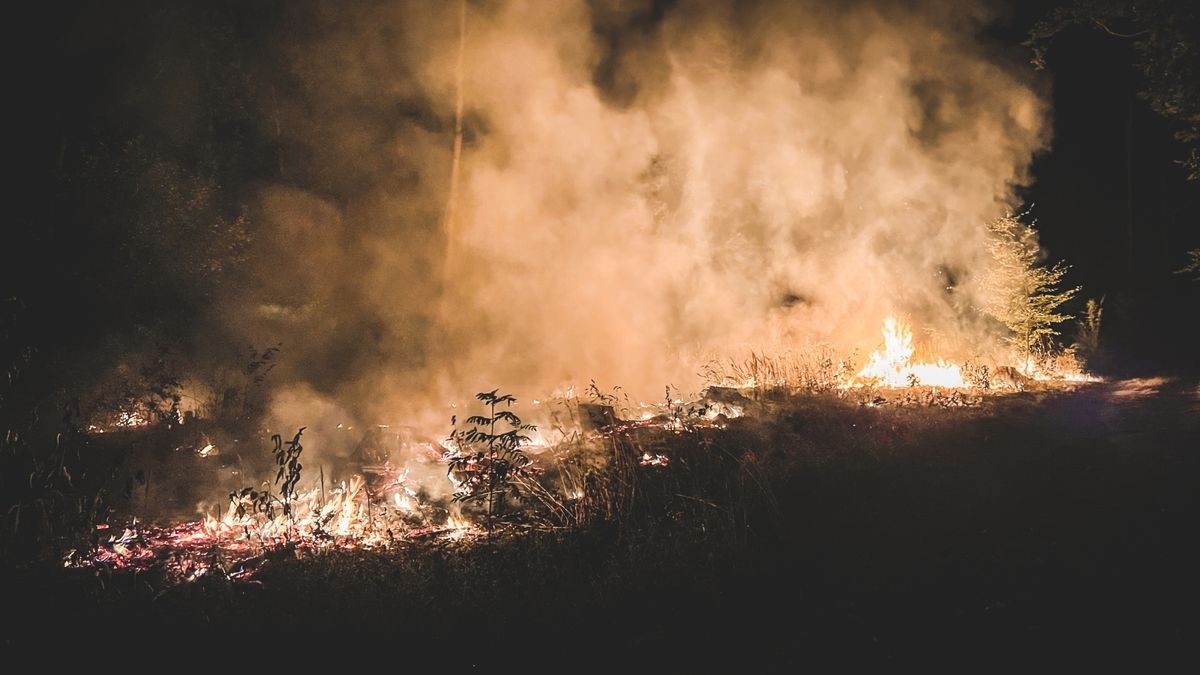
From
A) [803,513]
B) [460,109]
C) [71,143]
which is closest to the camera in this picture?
[803,513]

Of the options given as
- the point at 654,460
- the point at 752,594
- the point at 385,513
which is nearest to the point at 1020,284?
the point at 654,460

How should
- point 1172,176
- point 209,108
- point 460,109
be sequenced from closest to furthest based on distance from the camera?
1. point 460,109
2. point 209,108
3. point 1172,176

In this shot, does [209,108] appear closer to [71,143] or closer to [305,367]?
[71,143]

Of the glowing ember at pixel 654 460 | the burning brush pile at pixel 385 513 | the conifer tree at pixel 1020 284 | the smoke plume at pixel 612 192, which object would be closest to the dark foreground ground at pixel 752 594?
the burning brush pile at pixel 385 513

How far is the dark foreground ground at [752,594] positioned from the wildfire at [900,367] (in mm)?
6027

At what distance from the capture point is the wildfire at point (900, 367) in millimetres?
11445

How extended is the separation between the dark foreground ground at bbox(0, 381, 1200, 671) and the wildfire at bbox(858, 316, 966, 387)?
6027 millimetres

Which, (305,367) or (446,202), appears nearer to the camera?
(446,202)

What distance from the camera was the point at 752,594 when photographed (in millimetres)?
3781

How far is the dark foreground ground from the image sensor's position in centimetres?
320

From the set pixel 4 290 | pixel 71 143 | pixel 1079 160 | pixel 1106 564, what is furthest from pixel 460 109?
pixel 1079 160

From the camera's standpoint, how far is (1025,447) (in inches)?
258

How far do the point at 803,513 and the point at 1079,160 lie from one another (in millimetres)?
27621

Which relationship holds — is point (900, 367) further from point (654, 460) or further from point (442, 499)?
point (442, 499)
